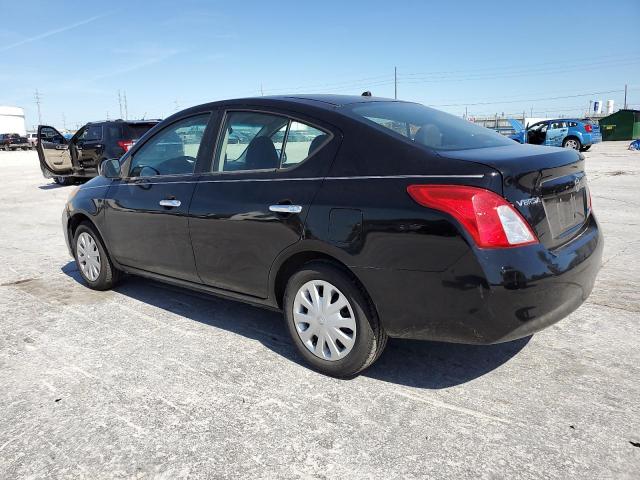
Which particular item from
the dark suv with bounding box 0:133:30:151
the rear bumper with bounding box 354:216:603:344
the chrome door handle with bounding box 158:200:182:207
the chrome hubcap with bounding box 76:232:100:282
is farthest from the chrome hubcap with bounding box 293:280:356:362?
the dark suv with bounding box 0:133:30:151

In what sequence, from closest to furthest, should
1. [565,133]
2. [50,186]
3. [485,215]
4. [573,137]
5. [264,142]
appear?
1. [485,215]
2. [264,142]
3. [50,186]
4. [573,137]
5. [565,133]

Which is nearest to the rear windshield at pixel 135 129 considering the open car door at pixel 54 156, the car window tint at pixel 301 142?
the open car door at pixel 54 156

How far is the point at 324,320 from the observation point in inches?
117

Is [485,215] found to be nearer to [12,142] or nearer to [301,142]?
[301,142]

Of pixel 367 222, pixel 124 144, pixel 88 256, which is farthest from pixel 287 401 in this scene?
pixel 124 144

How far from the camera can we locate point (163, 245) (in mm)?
3928

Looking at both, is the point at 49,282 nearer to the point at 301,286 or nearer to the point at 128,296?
the point at 128,296

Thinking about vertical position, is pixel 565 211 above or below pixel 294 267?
above

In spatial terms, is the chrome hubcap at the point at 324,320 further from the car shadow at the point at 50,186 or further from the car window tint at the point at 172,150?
the car shadow at the point at 50,186

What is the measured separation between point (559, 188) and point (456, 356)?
1.23 m

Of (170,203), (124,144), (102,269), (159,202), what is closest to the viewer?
(170,203)

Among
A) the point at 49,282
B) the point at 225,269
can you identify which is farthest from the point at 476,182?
the point at 49,282

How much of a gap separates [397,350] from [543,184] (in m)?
1.43

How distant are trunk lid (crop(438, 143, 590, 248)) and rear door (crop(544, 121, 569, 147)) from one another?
75.9ft
